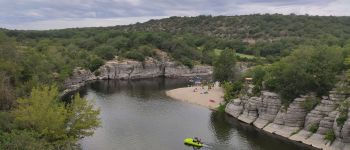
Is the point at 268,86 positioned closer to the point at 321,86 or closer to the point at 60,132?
the point at 321,86

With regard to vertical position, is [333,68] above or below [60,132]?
above

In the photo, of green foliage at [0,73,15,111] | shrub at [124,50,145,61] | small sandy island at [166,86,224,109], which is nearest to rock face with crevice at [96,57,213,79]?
shrub at [124,50,145,61]

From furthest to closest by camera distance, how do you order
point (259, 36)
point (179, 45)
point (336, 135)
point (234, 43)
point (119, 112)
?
point (259, 36)
point (234, 43)
point (179, 45)
point (119, 112)
point (336, 135)

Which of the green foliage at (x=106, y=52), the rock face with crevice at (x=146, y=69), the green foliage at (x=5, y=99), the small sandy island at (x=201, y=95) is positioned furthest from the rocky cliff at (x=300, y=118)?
the green foliage at (x=106, y=52)

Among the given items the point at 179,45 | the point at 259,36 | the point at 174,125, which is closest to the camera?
the point at 174,125

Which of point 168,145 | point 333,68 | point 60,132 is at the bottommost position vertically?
point 168,145

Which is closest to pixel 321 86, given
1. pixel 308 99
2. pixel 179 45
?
pixel 308 99
